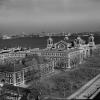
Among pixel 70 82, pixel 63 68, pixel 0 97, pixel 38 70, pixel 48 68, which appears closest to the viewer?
pixel 0 97

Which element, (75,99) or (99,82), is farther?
(99,82)

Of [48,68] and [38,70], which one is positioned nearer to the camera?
[38,70]

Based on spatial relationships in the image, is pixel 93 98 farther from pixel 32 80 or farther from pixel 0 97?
pixel 32 80

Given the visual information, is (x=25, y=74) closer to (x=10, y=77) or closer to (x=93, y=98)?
(x=10, y=77)

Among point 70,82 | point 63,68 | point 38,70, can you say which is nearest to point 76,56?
point 63,68

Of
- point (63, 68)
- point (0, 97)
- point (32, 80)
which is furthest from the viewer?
point (63, 68)

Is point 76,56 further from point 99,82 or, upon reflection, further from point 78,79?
point 99,82

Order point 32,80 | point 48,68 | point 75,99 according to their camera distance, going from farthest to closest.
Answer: point 48,68 < point 32,80 < point 75,99

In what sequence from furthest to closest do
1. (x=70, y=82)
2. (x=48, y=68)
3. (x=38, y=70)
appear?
1. (x=48, y=68)
2. (x=38, y=70)
3. (x=70, y=82)

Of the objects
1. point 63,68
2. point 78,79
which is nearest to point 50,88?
point 78,79
